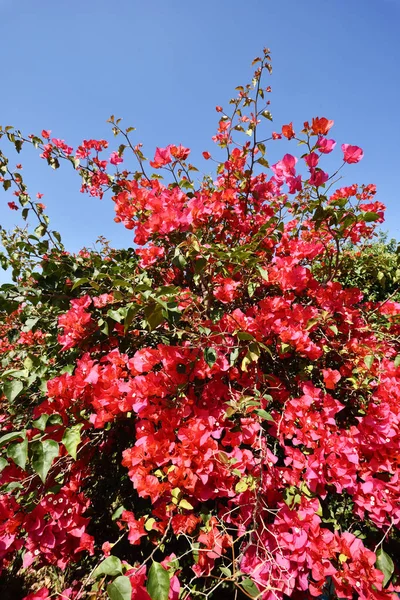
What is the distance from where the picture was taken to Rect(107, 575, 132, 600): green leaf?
0.65m

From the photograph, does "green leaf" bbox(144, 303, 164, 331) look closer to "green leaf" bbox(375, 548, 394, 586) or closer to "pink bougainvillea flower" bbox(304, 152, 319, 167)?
"pink bougainvillea flower" bbox(304, 152, 319, 167)

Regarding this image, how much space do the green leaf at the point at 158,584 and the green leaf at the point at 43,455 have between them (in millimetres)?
428

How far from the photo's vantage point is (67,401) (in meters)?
1.36

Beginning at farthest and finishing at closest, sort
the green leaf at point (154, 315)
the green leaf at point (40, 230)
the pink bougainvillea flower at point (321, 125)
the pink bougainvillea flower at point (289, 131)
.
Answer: the green leaf at point (40, 230) < the pink bougainvillea flower at point (289, 131) < the pink bougainvillea flower at point (321, 125) < the green leaf at point (154, 315)

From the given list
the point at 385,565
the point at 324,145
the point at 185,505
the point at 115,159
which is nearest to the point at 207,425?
the point at 185,505

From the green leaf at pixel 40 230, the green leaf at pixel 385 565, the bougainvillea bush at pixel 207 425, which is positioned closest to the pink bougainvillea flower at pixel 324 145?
the bougainvillea bush at pixel 207 425

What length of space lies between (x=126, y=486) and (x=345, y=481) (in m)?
1.43

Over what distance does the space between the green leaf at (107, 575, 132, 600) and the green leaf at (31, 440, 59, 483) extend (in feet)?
1.28

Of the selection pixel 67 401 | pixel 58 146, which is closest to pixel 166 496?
pixel 67 401

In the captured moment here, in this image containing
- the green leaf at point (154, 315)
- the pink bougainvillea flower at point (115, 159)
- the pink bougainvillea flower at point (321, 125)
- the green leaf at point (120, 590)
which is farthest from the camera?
the pink bougainvillea flower at point (115, 159)

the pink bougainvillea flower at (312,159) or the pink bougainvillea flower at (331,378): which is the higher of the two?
the pink bougainvillea flower at (312,159)

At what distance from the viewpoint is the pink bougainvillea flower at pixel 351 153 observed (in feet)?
4.71

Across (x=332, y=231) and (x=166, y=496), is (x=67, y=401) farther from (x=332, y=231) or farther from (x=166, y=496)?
(x=332, y=231)

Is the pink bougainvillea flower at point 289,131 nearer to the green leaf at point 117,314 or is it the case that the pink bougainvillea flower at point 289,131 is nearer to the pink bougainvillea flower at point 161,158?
the pink bougainvillea flower at point 161,158
